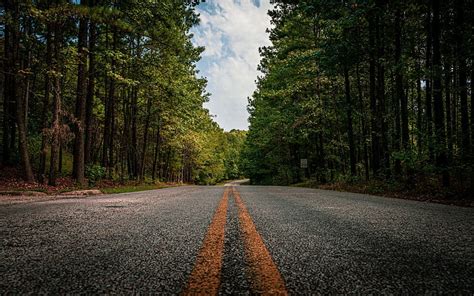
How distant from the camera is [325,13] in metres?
14.3

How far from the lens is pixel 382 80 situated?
49.7 feet

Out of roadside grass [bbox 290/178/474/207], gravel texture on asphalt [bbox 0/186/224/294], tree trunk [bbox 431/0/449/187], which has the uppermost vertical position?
tree trunk [bbox 431/0/449/187]

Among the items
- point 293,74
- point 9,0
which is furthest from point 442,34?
point 9,0

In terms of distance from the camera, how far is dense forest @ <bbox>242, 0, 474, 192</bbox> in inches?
366

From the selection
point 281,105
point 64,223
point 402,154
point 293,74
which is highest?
point 293,74

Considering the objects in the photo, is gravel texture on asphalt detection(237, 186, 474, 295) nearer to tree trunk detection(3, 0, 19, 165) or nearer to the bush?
tree trunk detection(3, 0, 19, 165)

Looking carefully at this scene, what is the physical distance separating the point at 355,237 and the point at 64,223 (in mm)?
3186

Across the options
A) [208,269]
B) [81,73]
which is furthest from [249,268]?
[81,73]

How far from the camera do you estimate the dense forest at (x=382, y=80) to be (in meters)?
9.30

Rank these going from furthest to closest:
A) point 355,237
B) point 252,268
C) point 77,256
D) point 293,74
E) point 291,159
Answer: point 291,159
point 293,74
point 355,237
point 77,256
point 252,268

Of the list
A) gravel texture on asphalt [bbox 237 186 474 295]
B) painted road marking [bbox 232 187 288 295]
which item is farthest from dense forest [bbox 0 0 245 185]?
gravel texture on asphalt [bbox 237 186 474 295]

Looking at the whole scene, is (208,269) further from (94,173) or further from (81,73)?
(94,173)

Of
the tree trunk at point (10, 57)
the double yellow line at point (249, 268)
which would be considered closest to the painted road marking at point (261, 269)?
the double yellow line at point (249, 268)

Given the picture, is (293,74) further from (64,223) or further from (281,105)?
(64,223)
